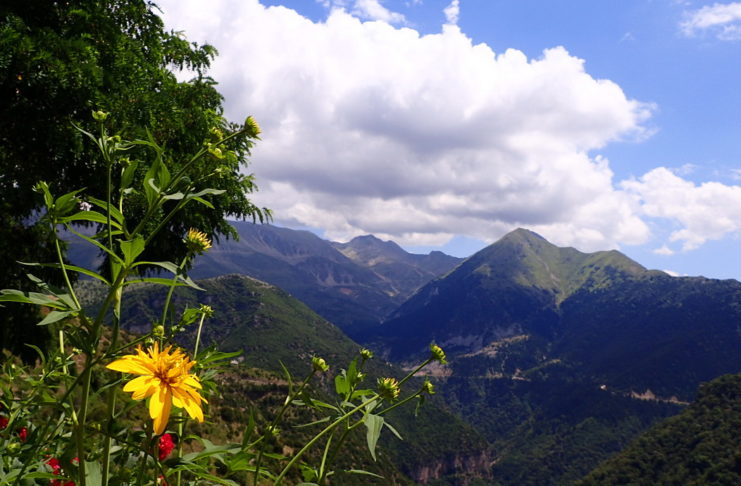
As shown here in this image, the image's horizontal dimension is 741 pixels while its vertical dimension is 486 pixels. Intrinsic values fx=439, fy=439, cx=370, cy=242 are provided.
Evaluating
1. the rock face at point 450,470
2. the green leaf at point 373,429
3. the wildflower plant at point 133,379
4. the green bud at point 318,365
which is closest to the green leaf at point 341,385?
the wildflower plant at point 133,379

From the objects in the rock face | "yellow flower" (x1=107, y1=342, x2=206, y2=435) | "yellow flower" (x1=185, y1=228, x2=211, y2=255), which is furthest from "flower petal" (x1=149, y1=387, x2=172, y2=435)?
the rock face

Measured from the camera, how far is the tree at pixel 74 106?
7.45 metres

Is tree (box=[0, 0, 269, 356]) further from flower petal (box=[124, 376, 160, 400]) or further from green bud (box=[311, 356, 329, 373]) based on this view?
flower petal (box=[124, 376, 160, 400])

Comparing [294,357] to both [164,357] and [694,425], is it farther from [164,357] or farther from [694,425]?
[164,357]

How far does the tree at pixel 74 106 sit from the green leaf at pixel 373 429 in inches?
216

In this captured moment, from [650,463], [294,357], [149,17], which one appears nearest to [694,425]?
[650,463]

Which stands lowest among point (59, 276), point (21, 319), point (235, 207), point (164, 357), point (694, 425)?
point (694, 425)

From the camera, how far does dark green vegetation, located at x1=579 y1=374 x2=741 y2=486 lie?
99137 millimetres

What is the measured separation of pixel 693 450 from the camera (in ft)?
356

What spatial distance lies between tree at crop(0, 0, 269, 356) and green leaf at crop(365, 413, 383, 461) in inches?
216

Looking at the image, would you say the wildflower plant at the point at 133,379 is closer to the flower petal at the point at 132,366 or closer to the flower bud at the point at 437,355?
the flower petal at the point at 132,366

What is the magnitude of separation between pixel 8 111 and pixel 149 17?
4.75m

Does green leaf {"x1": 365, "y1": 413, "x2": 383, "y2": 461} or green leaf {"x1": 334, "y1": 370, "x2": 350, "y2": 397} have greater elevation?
green leaf {"x1": 334, "y1": 370, "x2": 350, "y2": 397}

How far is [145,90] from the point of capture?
8.78 m
